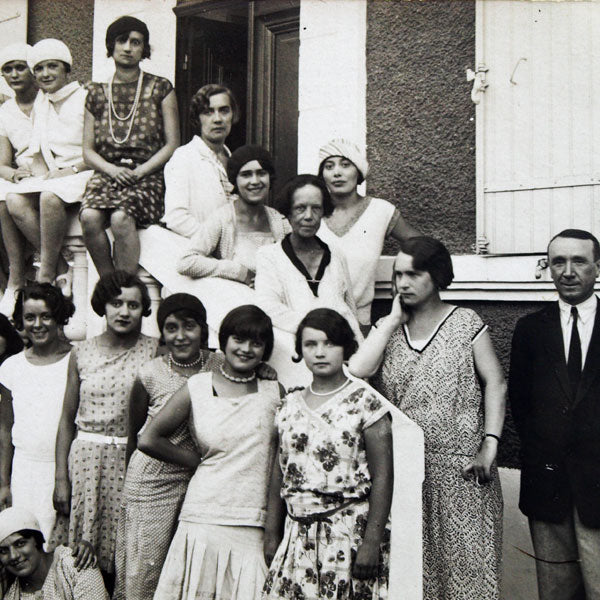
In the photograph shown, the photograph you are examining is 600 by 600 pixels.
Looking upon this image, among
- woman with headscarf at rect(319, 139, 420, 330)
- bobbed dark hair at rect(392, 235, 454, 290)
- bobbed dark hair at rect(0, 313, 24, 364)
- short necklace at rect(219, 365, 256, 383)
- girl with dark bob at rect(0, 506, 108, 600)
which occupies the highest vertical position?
woman with headscarf at rect(319, 139, 420, 330)

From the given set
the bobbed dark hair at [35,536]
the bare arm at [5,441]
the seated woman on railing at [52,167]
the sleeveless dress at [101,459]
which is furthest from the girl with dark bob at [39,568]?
the seated woman on railing at [52,167]

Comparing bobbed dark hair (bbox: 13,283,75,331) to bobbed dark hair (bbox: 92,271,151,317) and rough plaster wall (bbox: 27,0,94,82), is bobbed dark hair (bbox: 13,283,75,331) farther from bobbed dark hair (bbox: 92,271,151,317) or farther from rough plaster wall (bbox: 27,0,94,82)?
rough plaster wall (bbox: 27,0,94,82)

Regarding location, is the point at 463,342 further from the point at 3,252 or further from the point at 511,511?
the point at 3,252

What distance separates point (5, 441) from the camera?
Result: 4.02 metres

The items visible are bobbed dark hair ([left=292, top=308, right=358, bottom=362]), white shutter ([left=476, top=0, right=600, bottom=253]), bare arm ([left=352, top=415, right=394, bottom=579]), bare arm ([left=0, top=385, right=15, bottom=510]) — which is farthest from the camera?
white shutter ([left=476, top=0, right=600, bottom=253])

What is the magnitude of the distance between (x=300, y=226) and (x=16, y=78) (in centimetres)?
280

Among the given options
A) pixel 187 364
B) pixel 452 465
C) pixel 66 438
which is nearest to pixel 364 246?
pixel 187 364

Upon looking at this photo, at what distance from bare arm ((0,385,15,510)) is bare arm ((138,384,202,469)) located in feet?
3.54

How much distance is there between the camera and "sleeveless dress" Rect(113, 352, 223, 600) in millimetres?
3381

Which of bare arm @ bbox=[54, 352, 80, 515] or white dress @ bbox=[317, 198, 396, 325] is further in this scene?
white dress @ bbox=[317, 198, 396, 325]

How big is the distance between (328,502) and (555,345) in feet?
3.72

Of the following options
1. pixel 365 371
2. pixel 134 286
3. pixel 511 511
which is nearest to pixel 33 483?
pixel 134 286

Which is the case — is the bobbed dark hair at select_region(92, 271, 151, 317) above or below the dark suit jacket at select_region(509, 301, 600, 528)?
above

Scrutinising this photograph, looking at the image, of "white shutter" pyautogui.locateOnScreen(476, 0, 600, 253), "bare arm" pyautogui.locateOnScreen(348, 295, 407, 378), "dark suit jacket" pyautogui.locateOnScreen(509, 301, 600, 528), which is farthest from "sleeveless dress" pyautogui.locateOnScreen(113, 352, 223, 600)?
"white shutter" pyautogui.locateOnScreen(476, 0, 600, 253)
